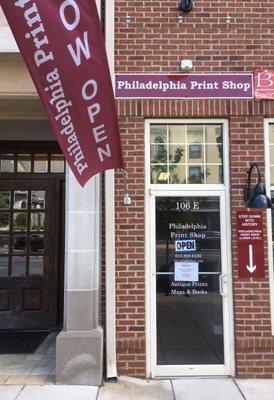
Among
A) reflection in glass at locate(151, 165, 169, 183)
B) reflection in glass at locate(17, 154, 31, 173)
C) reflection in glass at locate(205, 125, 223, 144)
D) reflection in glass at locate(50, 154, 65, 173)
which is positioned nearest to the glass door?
reflection in glass at locate(151, 165, 169, 183)

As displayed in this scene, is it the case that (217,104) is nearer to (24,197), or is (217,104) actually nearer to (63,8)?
(63,8)

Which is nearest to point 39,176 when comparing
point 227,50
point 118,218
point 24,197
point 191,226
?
point 24,197

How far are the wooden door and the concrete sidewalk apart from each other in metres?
2.67

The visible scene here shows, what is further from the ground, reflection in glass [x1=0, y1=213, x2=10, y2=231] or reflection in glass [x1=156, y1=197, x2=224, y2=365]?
reflection in glass [x1=0, y1=213, x2=10, y2=231]

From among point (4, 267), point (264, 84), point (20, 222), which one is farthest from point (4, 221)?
point (264, 84)

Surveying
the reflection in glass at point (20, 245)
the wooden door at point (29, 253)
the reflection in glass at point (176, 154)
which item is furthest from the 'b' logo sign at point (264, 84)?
the reflection in glass at point (20, 245)

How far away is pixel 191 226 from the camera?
607 centimetres

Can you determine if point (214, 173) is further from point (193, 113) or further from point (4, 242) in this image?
point (4, 242)

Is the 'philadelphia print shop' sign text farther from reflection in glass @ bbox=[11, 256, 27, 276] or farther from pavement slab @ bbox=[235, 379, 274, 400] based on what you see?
reflection in glass @ bbox=[11, 256, 27, 276]

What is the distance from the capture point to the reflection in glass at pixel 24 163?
842 centimetres

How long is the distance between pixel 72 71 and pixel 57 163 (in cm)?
408

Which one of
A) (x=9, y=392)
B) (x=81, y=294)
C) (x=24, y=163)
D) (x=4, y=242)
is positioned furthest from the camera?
(x=24, y=163)

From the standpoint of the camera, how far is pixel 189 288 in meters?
6.00

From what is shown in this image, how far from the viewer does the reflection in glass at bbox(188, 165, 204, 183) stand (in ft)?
20.2
